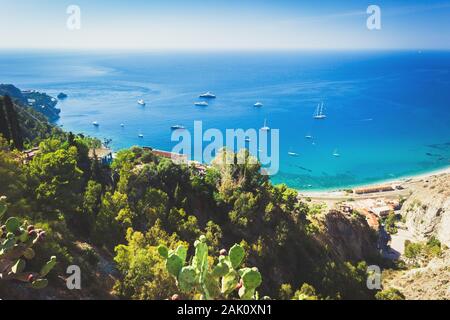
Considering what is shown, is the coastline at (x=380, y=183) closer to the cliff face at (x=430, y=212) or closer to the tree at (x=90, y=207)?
the cliff face at (x=430, y=212)

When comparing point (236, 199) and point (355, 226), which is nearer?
point (236, 199)

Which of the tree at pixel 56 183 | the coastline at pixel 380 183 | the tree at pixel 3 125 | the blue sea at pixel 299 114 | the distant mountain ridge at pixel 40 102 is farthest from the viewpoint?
the distant mountain ridge at pixel 40 102

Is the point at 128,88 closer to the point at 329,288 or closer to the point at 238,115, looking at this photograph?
the point at 238,115

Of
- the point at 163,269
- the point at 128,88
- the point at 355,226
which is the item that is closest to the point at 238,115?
the point at 128,88

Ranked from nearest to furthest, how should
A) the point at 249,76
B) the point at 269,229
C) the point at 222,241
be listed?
the point at 222,241, the point at 269,229, the point at 249,76

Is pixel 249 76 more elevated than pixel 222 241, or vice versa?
pixel 249 76

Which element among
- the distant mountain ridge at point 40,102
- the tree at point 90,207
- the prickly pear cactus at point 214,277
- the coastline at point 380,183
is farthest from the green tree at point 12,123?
the distant mountain ridge at point 40,102
